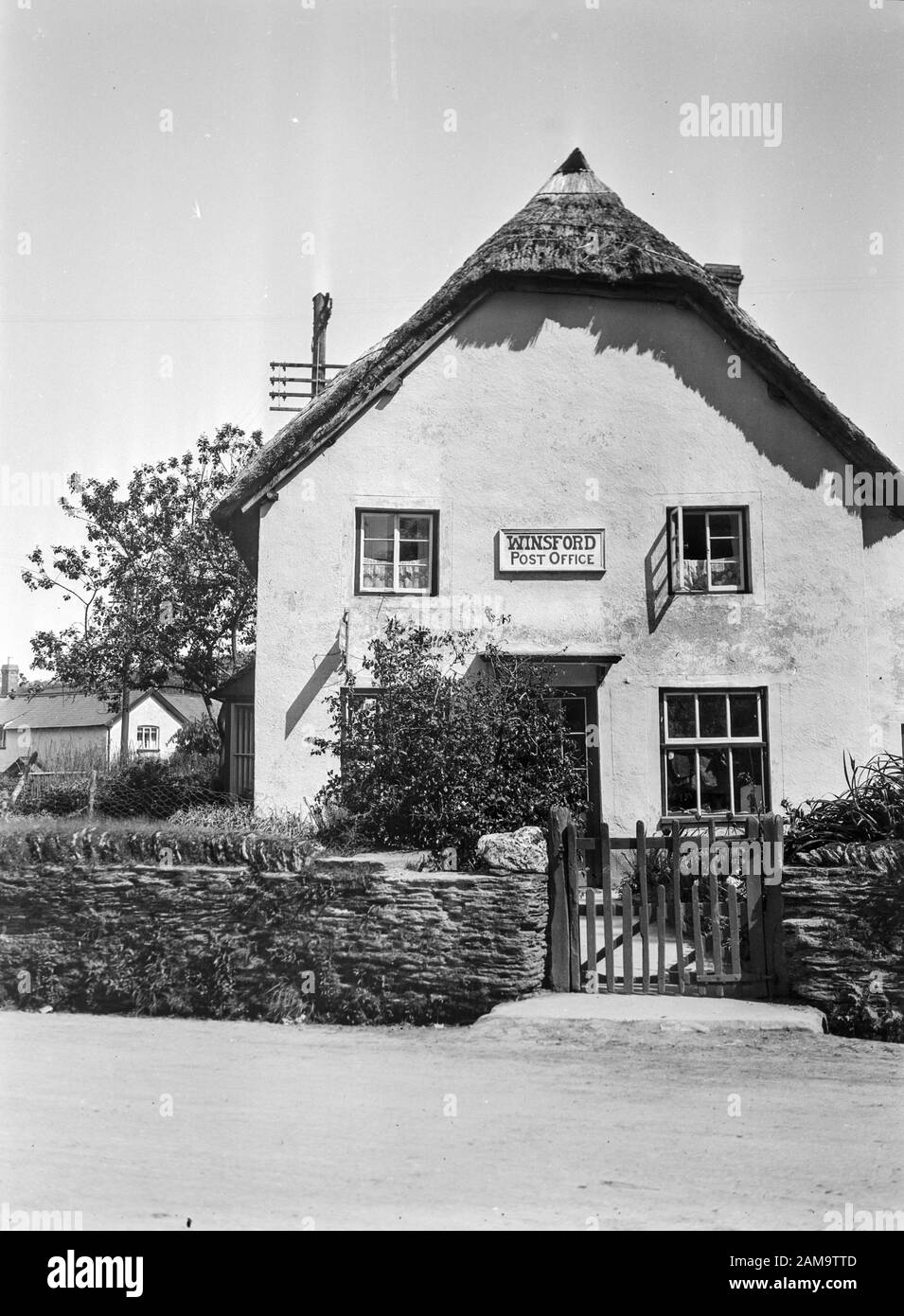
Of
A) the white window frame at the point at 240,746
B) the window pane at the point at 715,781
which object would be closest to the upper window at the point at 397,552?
the window pane at the point at 715,781

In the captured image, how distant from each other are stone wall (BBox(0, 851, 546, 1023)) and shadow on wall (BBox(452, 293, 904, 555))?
8.61m

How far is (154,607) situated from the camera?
82.5 ft

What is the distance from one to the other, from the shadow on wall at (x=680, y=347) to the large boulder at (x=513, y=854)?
8336 millimetres

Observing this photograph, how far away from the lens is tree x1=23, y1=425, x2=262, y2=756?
24969 millimetres

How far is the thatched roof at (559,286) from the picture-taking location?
1511 cm

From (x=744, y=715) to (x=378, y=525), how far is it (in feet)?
16.9

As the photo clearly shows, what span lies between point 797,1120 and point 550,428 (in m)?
10.7

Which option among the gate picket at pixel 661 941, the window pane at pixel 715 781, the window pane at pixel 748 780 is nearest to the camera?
the gate picket at pixel 661 941

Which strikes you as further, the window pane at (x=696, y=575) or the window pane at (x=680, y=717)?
the window pane at (x=696, y=575)

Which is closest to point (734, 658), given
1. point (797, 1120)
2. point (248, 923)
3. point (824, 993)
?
point (824, 993)

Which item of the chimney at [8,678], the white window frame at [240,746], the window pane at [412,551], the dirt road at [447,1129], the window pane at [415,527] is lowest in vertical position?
the dirt road at [447,1129]

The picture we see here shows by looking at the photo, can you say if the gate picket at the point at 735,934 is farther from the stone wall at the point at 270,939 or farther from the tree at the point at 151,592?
the tree at the point at 151,592

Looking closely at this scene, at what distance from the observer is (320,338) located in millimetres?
22312
